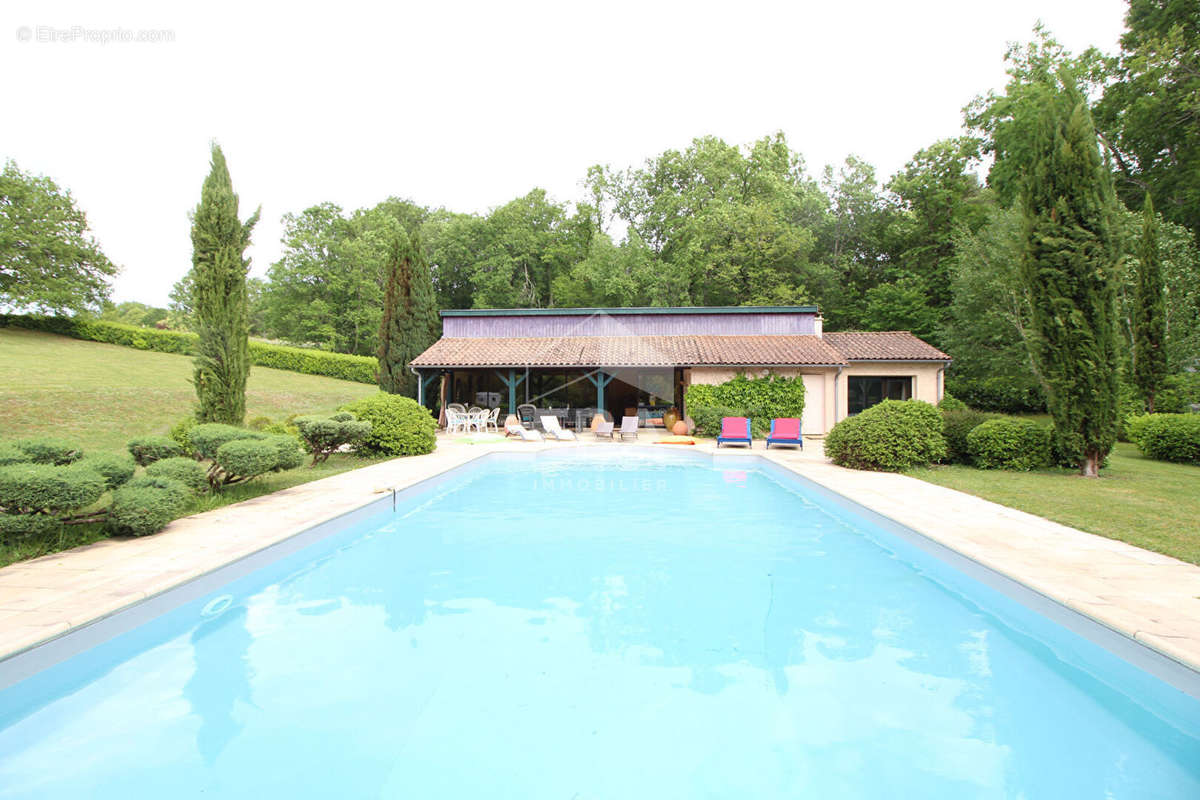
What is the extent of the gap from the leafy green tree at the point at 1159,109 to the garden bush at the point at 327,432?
94.1ft

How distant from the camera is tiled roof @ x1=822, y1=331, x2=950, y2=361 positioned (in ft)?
61.4

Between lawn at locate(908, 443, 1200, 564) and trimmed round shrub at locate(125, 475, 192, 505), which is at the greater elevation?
trimmed round shrub at locate(125, 475, 192, 505)

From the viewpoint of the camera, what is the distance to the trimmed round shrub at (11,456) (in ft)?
16.4

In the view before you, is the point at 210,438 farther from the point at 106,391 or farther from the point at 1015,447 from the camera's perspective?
the point at 1015,447

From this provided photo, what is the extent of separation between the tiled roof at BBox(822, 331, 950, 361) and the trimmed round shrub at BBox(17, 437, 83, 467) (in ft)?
62.3

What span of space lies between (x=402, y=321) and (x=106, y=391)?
8757 millimetres

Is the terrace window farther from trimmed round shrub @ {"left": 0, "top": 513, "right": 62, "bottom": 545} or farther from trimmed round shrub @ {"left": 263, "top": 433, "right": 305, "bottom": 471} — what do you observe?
trimmed round shrub @ {"left": 0, "top": 513, "right": 62, "bottom": 545}

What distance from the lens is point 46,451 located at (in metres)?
5.58

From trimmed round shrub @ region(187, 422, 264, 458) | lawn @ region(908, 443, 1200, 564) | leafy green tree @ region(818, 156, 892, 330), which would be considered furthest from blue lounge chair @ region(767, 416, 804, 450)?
leafy green tree @ region(818, 156, 892, 330)

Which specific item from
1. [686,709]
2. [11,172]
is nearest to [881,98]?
[686,709]

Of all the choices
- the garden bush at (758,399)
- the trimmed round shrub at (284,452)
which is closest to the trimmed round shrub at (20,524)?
the trimmed round shrub at (284,452)

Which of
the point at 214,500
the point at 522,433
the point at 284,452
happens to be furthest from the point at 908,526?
the point at 522,433

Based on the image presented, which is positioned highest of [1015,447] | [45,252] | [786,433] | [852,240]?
[852,240]

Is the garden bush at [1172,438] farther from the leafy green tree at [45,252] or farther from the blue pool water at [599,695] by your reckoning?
the leafy green tree at [45,252]
